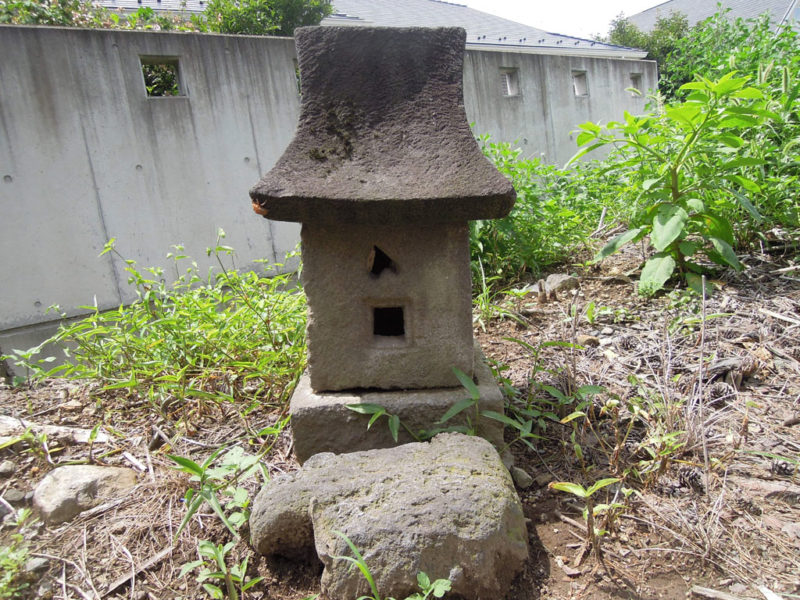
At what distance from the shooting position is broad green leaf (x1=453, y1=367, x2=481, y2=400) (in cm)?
169

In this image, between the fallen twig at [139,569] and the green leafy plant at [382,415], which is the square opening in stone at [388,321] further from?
the fallen twig at [139,569]

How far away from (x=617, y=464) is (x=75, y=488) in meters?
1.94

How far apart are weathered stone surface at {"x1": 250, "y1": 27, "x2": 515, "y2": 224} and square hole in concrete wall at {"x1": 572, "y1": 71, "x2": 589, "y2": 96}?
870cm

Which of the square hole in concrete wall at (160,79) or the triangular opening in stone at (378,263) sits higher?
the square hole in concrete wall at (160,79)

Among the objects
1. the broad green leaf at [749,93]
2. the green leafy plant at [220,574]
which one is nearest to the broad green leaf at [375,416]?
the green leafy plant at [220,574]

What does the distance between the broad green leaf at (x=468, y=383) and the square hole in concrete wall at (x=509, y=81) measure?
7.25 meters

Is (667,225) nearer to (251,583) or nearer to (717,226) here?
(717,226)

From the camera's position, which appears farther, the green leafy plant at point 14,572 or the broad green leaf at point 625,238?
the broad green leaf at point 625,238

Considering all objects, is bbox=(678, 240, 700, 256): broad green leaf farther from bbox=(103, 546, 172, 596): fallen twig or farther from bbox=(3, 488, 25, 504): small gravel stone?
bbox=(3, 488, 25, 504): small gravel stone

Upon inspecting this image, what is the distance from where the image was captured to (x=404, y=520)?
127 cm

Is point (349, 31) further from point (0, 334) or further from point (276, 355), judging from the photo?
point (0, 334)

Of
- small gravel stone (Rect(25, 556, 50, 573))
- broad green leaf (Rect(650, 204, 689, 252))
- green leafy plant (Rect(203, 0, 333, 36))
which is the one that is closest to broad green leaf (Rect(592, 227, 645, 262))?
broad green leaf (Rect(650, 204, 689, 252))

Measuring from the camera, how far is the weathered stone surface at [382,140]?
1.48 meters

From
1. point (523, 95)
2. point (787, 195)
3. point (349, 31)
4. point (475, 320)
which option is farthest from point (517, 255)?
point (523, 95)
